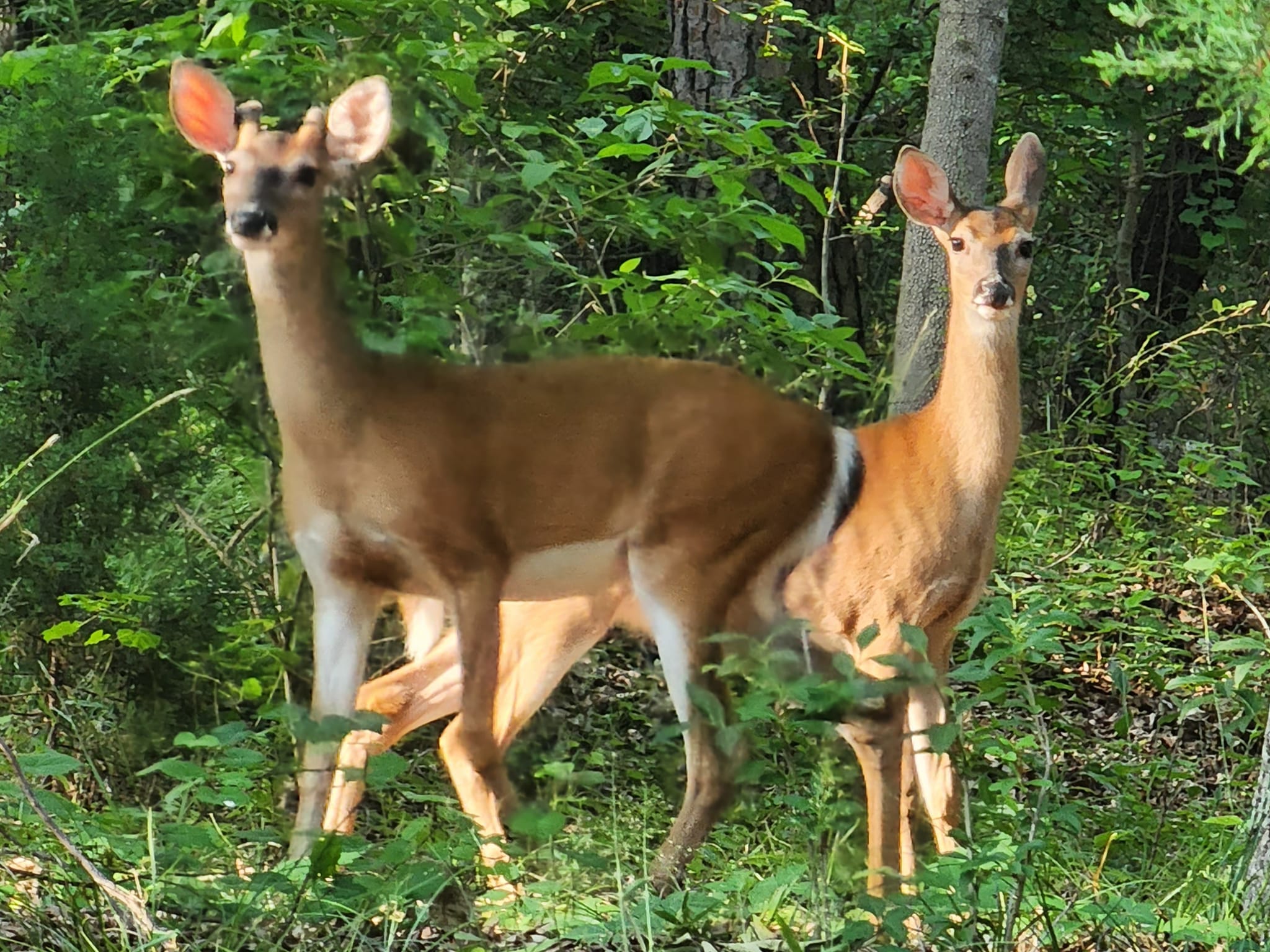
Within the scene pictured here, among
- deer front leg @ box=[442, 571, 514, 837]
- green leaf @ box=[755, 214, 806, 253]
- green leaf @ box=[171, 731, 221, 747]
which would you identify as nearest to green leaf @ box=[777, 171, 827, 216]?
green leaf @ box=[755, 214, 806, 253]

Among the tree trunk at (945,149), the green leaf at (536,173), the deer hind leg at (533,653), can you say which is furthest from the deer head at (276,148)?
the tree trunk at (945,149)

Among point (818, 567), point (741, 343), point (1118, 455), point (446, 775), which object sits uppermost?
point (741, 343)

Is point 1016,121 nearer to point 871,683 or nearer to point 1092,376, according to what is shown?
point 1092,376

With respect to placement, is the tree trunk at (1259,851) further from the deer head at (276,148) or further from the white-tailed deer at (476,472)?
the deer head at (276,148)

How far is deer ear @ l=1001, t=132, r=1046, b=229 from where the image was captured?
367 cm

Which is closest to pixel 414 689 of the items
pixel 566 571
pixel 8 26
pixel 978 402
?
pixel 566 571

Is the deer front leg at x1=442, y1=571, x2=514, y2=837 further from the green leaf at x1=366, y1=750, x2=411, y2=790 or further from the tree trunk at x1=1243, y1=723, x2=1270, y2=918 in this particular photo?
the tree trunk at x1=1243, y1=723, x2=1270, y2=918

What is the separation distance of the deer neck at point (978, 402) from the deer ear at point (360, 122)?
4.21 ft

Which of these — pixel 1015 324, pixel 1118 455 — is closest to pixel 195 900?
pixel 1015 324

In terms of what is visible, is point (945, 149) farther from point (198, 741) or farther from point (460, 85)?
point (198, 741)

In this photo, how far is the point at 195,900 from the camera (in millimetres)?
3096

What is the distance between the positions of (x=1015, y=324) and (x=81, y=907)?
7.23ft

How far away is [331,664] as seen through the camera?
11.2 ft

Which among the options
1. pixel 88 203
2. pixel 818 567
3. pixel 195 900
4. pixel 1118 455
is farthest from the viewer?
pixel 1118 455
